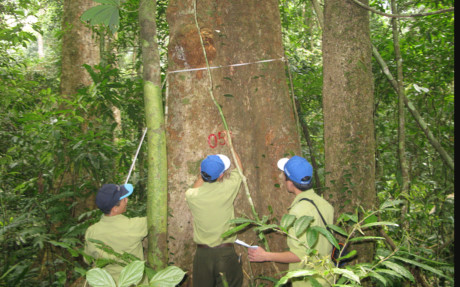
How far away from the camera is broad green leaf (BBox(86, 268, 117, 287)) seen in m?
1.20

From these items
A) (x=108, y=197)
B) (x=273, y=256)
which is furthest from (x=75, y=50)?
(x=273, y=256)

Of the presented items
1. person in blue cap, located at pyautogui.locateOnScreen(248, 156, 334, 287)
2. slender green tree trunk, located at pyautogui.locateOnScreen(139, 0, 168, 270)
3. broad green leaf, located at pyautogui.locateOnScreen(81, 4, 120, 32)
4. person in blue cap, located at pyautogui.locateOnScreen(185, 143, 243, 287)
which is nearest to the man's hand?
person in blue cap, located at pyautogui.locateOnScreen(248, 156, 334, 287)

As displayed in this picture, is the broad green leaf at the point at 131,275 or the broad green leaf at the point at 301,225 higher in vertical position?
the broad green leaf at the point at 301,225

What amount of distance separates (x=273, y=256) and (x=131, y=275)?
1513 millimetres

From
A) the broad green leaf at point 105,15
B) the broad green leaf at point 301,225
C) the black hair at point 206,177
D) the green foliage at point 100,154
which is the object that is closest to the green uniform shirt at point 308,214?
the green foliage at point 100,154

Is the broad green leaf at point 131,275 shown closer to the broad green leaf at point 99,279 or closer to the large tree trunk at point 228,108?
the broad green leaf at point 99,279

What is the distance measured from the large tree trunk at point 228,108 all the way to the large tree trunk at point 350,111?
17.5 inches

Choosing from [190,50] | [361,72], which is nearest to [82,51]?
[190,50]

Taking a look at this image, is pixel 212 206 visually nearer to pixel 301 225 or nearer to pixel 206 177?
pixel 206 177

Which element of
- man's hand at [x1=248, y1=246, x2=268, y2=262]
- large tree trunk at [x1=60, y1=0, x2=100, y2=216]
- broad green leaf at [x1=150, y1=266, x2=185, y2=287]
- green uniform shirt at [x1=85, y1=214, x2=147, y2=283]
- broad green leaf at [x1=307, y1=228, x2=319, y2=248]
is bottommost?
man's hand at [x1=248, y1=246, x2=268, y2=262]

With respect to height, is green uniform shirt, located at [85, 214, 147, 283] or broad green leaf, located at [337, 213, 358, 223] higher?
broad green leaf, located at [337, 213, 358, 223]

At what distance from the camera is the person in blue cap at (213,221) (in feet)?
9.66

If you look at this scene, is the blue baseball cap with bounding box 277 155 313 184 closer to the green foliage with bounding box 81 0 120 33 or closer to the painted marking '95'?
the painted marking '95'

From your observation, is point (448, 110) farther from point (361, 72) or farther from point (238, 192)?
point (238, 192)
